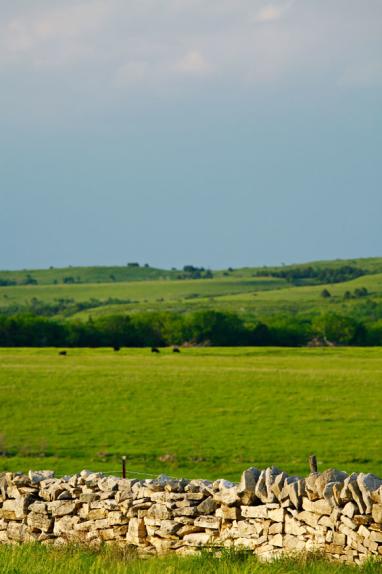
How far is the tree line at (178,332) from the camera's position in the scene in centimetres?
10025

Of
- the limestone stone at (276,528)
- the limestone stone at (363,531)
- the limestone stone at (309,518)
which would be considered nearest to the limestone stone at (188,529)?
the limestone stone at (276,528)

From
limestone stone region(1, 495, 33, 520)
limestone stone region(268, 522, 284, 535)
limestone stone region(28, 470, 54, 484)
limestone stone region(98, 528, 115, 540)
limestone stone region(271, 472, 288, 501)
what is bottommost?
limestone stone region(98, 528, 115, 540)

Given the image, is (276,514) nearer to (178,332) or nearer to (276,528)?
(276,528)

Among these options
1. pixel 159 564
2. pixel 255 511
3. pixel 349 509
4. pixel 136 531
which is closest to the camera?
pixel 349 509

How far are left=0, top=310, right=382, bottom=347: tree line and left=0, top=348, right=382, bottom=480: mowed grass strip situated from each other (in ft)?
80.3

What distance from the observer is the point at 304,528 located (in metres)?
14.0

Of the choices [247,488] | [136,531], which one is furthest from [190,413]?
[247,488]

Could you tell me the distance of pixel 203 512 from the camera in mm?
15391

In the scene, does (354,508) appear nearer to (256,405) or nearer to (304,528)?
(304,528)

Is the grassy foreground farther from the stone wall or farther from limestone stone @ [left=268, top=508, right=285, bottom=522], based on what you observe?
limestone stone @ [left=268, top=508, right=285, bottom=522]

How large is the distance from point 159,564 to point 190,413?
39.9 metres

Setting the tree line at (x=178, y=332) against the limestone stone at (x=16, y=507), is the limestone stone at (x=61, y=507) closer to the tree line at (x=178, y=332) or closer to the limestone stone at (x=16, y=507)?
the limestone stone at (x=16, y=507)

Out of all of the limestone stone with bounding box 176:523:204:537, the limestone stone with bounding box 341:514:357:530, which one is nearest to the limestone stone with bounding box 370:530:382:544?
the limestone stone with bounding box 341:514:357:530

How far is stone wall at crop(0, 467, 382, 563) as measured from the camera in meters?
13.4
